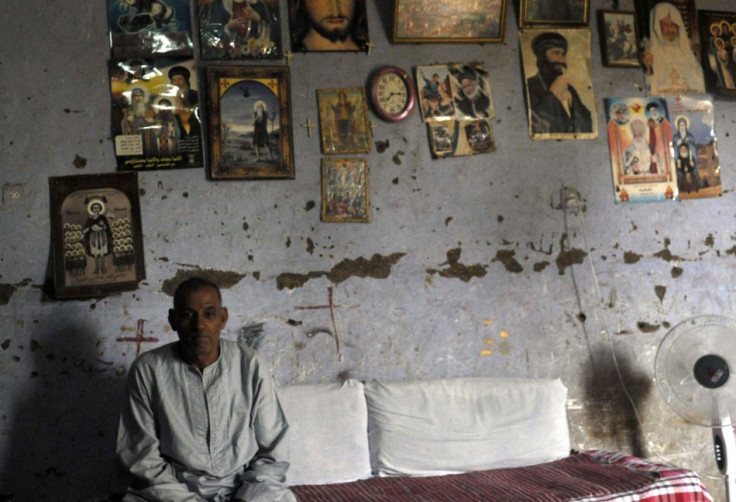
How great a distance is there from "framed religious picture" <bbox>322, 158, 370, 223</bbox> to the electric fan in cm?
176

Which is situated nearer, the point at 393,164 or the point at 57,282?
the point at 57,282

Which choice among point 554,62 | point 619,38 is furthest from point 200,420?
point 619,38

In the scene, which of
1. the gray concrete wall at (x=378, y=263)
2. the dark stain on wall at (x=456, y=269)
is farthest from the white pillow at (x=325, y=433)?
the dark stain on wall at (x=456, y=269)

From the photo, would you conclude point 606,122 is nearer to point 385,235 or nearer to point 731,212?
point 731,212


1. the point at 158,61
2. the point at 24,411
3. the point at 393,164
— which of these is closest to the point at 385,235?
the point at 393,164

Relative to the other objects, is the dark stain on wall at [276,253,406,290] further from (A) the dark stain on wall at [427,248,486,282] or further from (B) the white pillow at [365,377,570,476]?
(B) the white pillow at [365,377,570,476]

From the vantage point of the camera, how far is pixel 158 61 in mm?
3871

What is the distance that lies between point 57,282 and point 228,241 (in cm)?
83

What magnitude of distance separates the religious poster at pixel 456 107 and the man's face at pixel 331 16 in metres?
0.47

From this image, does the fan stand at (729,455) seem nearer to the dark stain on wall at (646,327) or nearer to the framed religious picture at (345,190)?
the dark stain on wall at (646,327)

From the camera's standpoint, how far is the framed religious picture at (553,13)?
173 inches

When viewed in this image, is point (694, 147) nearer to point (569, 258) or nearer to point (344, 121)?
point (569, 258)

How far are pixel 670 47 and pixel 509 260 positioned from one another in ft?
5.54

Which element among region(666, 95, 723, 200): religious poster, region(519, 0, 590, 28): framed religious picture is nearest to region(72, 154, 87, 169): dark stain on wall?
region(519, 0, 590, 28): framed religious picture
